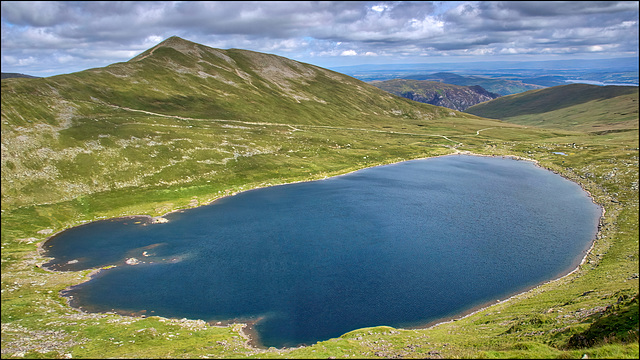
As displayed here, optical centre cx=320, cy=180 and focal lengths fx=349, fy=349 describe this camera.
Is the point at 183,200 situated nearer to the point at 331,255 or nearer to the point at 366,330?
the point at 331,255

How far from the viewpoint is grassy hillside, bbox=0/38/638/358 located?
126 feet

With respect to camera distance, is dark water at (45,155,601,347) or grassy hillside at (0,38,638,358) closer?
grassy hillside at (0,38,638,358)

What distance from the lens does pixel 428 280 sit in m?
63.2

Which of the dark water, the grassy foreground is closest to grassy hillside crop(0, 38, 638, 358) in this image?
the grassy foreground

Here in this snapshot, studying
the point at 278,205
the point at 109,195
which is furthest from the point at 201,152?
the point at 278,205

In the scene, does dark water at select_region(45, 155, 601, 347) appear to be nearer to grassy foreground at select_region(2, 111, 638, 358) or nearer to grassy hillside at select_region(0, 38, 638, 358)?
grassy foreground at select_region(2, 111, 638, 358)

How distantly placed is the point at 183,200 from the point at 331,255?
60.3 metres

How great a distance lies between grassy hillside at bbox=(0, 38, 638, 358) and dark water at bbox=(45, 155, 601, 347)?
4807 millimetres

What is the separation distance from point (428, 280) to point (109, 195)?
315 ft

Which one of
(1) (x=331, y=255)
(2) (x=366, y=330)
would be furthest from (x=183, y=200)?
(2) (x=366, y=330)

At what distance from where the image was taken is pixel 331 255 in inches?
Answer: 2904

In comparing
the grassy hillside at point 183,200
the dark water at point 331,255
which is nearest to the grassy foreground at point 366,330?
the grassy hillside at point 183,200

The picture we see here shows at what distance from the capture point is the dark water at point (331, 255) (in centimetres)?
5584

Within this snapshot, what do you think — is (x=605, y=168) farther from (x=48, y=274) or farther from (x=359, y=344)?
(x=48, y=274)
